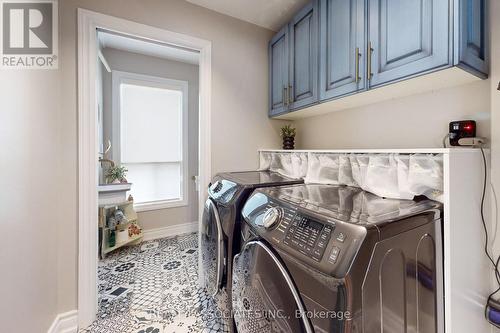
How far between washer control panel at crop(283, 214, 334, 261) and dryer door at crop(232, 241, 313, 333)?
0.11 m

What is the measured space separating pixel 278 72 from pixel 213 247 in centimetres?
154

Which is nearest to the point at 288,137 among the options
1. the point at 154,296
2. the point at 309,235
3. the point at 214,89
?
the point at 214,89

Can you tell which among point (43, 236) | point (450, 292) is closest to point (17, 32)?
point (43, 236)

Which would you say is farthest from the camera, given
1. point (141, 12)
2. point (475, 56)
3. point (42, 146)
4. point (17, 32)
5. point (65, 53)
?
point (141, 12)

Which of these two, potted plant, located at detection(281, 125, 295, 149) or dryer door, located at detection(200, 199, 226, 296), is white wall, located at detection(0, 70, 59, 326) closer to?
dryer door, located at detection(200, 199, 226, 296)

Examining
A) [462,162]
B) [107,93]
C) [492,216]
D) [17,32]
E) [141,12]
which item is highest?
[141,12]

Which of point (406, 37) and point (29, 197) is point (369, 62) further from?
point (29, 197)

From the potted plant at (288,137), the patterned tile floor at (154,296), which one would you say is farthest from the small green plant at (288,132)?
the patterned tile floor at (154,296)

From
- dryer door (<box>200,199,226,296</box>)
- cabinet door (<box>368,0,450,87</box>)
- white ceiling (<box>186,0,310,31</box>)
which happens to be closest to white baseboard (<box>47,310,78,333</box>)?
dryer door (<box>200,199,226,296</box>)

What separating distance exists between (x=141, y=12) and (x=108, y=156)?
1933 mm

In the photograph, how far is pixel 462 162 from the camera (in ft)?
2.94

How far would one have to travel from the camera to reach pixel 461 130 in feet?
3.45

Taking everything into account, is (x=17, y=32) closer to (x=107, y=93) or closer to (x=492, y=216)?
(x=107, y=93)

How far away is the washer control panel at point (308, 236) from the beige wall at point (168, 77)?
9.05ft
